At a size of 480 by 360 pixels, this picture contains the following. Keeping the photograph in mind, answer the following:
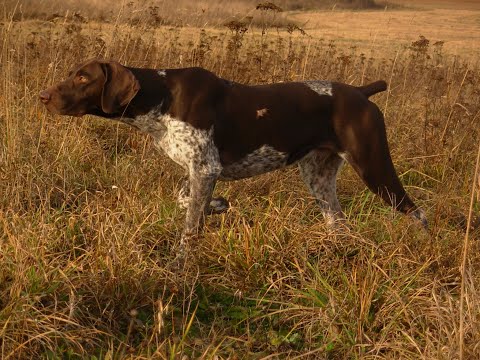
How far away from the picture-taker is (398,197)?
4414 millimetres

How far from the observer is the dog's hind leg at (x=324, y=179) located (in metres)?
4.61

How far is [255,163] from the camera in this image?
4.27 meters

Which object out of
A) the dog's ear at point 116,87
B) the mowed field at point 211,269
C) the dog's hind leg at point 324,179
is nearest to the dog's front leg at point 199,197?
the mowed field at point 211,269

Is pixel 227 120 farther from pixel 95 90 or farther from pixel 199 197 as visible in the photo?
pixel 95 90

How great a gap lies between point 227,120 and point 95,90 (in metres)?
0.78

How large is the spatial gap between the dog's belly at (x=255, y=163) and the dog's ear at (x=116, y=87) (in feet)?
2.43

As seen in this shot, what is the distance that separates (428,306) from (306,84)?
1660 millimetres

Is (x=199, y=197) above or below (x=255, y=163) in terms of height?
below

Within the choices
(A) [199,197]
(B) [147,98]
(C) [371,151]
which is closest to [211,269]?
(A) [199,197]

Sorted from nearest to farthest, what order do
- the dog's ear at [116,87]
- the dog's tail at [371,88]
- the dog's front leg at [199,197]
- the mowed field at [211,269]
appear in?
the mowed field at [211,269] < the dog's ear at [116,87] < the dog's front leg at [199,197] < the dog's tail at [371,88]

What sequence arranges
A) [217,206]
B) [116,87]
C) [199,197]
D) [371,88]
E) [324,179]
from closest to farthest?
[116,87], [199,197], [217,206], [371,88], [324,179]

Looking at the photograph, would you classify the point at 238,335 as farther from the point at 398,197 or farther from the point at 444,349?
the point at 398,197

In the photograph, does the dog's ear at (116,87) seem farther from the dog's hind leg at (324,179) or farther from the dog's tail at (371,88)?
the dog's tail at (371,88)

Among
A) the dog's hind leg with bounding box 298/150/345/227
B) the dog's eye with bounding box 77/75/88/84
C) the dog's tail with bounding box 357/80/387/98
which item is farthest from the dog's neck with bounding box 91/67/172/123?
the dog's tail with bounding box 357/80/387/98
